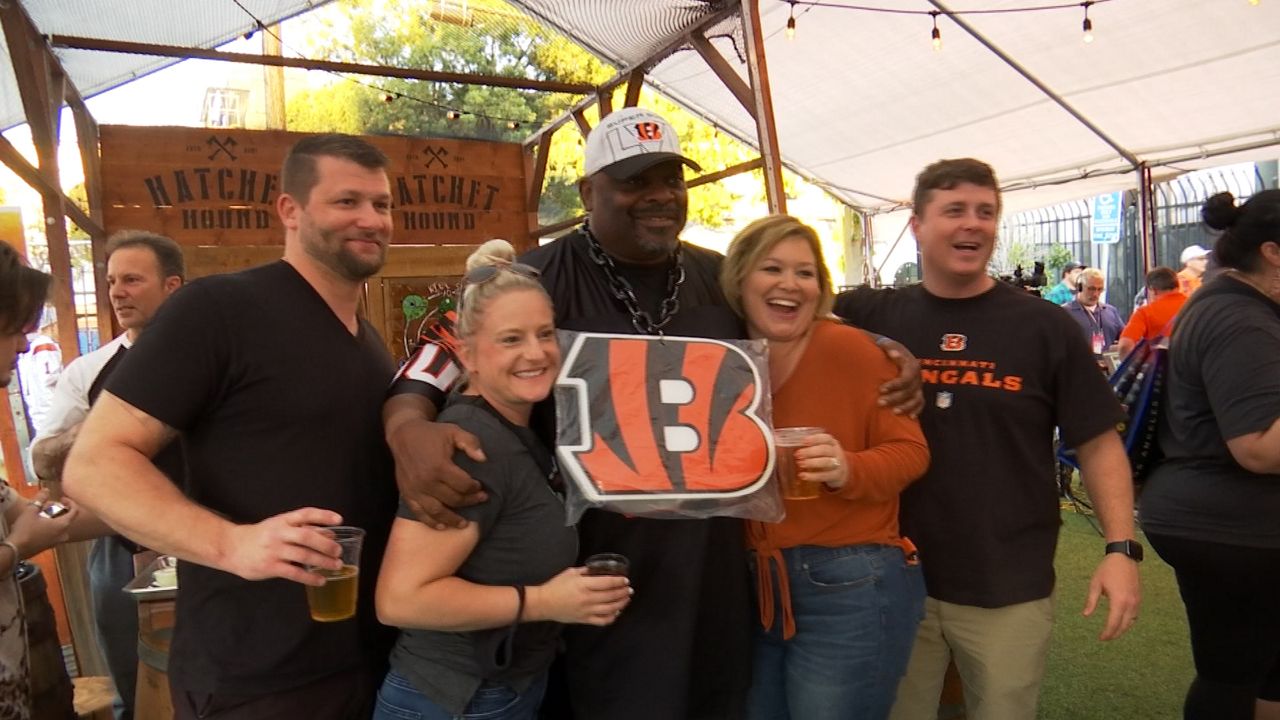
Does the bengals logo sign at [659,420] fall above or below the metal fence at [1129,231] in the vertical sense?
below

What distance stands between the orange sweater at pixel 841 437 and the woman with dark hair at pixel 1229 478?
1156 millimetres

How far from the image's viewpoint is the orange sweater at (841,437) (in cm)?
202

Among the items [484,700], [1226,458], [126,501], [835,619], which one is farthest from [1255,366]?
[126,501]

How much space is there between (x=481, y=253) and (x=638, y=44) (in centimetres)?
396

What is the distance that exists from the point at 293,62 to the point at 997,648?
20.1 feet

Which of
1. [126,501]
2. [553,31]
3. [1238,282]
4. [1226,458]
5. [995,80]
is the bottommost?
[1226,458]

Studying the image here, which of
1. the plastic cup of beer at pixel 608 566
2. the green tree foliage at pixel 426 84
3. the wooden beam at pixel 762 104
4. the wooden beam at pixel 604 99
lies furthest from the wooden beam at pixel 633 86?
the green tree foliage at pixel 426 84

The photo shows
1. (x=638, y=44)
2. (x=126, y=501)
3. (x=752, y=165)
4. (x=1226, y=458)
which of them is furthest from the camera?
(x=638, y=44)

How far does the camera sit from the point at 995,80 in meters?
8.38

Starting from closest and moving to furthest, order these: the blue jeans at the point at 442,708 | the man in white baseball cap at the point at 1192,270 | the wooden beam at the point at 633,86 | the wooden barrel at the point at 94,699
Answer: the blue jeans at the point at 442,708 < the wooden barrel at the point at 94,699 < the wooden beam at the point at 633,86 < the man in white baseball cap at the point at 1192,270

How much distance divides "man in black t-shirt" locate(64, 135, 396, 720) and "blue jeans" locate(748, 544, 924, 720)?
102cm

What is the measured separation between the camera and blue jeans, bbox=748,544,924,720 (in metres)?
1.99

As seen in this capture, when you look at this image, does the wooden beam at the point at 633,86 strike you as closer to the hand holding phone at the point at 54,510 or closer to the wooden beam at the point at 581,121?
the wooden beam at the point at 581,121

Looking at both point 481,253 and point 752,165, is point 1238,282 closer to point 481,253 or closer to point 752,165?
point 481,253
